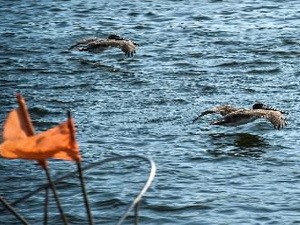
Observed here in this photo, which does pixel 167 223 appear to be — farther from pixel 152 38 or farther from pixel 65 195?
pixel 152 38

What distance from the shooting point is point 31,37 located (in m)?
20.3

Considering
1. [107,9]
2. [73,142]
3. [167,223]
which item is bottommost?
[107,9]

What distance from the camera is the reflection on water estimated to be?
39.7 ft

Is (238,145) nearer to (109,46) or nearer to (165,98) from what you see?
(165,98)

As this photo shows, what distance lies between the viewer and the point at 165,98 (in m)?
15.1

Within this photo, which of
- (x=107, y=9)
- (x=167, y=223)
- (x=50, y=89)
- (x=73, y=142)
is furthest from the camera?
(x=107, y=9)

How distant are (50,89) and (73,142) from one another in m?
12.3

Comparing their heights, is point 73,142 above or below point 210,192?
above

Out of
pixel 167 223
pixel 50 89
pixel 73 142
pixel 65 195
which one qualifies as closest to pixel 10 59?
pixel 50 89

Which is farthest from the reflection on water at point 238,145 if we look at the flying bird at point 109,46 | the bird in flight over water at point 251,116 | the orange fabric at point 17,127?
the orange fabric at point 17,127

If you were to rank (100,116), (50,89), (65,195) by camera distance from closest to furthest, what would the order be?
(65,195)
(100,116)
(50,89)

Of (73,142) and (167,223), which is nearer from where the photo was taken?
(73,142)

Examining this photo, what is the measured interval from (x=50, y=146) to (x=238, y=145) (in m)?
9.20

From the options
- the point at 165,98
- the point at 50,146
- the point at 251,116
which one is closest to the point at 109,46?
the point at 165,98
